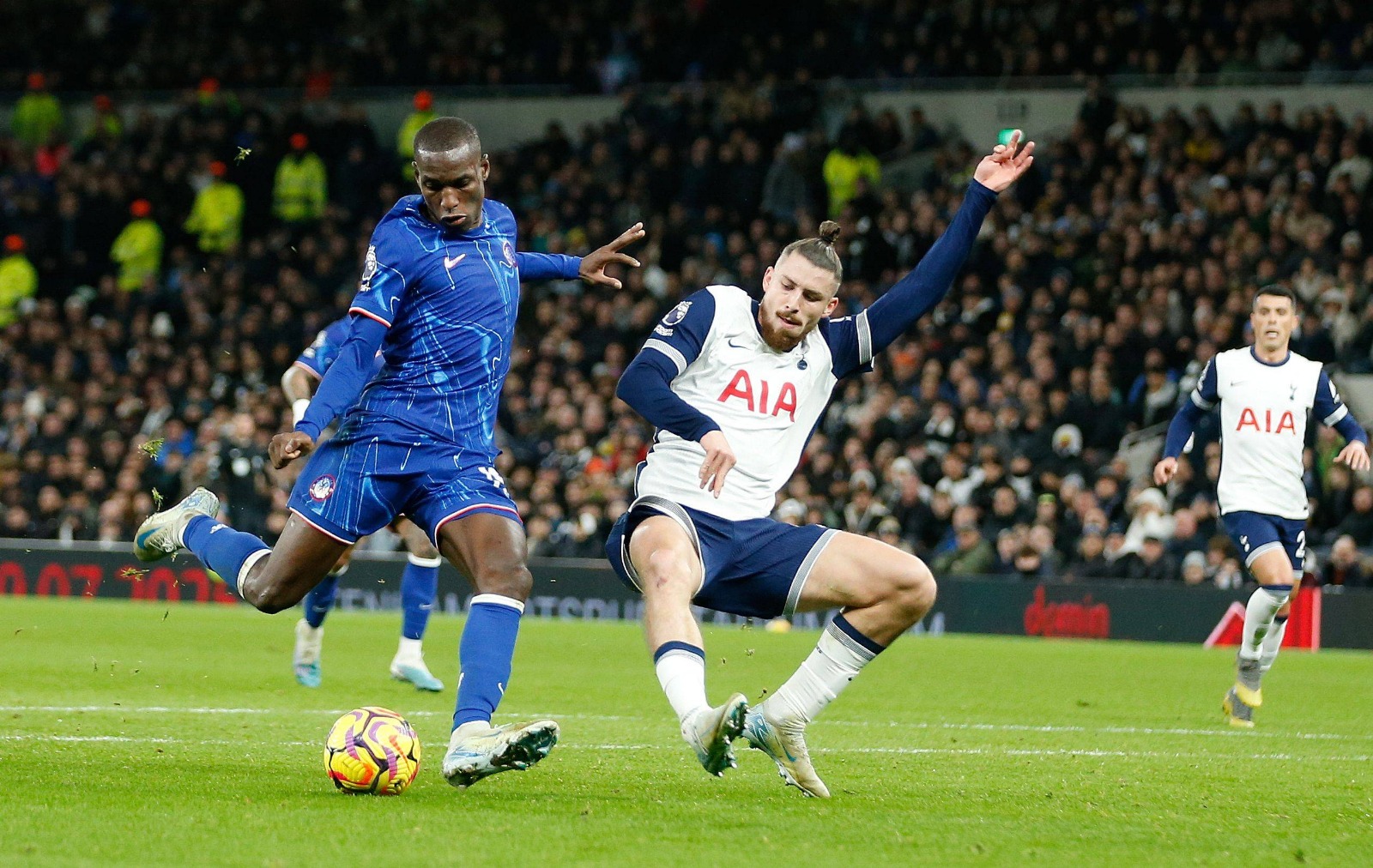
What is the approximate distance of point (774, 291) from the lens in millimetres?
6453

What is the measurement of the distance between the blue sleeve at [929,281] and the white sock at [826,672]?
1085 millimetres

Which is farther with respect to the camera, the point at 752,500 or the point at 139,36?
the point at 139,36

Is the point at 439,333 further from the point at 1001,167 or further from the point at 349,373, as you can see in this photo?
the point at 1001,167

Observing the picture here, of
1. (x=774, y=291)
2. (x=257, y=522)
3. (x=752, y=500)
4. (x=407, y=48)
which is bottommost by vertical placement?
(x=257, y=522)

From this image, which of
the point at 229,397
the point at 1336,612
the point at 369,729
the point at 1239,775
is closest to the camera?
the point at 369,729

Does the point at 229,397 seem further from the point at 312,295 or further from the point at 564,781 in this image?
the point at 564,781

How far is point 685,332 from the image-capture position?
253 inches

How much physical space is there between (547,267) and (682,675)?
6.31 feet

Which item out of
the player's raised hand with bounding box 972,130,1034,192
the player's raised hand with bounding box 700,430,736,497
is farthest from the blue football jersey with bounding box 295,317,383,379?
the player's raised hand with bounding box 972,130,1034,192

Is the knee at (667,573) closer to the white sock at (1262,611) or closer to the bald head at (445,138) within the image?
the bald head at (445,138)

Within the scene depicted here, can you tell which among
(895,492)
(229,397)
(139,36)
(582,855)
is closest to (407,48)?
(139,36)

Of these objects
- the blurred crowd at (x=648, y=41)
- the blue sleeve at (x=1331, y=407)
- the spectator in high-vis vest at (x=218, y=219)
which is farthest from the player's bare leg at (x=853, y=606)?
the spectator in high-vis vest at (x=218, y=219)

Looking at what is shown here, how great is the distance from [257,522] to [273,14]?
12.1m

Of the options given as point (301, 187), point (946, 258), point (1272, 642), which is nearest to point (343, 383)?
point (946, 258)
